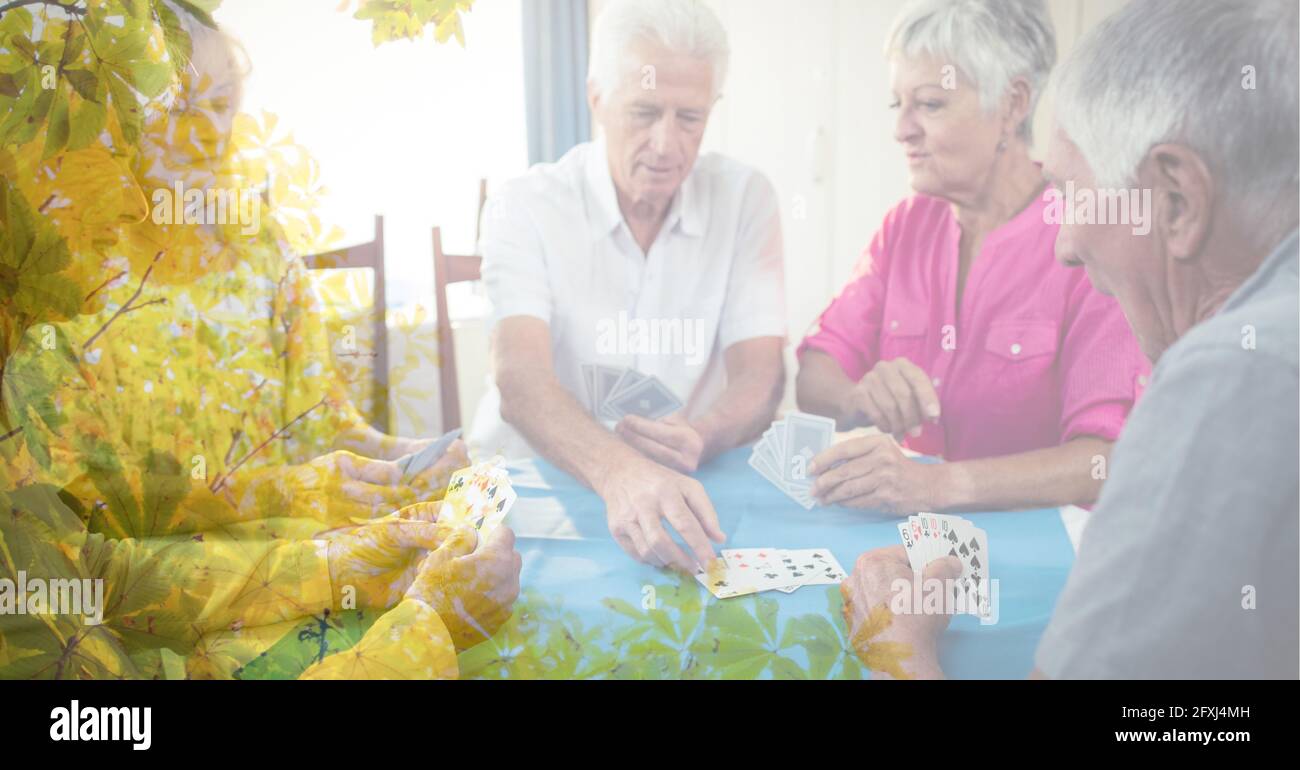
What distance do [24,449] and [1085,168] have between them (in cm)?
160

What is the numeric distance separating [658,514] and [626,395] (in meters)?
0.20

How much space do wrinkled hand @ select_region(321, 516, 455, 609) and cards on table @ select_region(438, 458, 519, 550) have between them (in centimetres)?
5

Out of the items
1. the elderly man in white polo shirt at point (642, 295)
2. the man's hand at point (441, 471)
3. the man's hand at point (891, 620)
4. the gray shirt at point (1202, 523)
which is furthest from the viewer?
the man's hand at point (441, 471)

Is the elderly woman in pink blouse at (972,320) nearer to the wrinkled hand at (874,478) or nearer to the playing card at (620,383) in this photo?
the wrinkled hand at (874,478)

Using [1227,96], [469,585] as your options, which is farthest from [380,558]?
[1227,96]

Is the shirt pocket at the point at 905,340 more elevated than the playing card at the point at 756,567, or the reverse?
the shirt pocket at the point at 905,340

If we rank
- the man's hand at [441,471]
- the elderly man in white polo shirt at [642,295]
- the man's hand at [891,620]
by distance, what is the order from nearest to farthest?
the man's hand at [891,620] → the elderly man in white polo shirt at [642,295] → the man's hand at [441,471]

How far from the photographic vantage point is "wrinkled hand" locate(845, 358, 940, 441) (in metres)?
1.39

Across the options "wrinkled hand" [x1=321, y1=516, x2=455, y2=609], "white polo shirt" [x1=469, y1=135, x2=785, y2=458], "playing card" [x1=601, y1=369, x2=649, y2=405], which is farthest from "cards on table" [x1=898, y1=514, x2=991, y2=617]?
"wrinkled hand" [x1=321, y1=516, x2=455, y2=609]

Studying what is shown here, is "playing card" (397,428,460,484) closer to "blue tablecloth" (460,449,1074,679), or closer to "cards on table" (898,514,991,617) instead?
"blue tablecloth" (460,449,1074,679)

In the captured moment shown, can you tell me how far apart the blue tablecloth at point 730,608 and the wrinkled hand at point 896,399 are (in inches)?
5.7

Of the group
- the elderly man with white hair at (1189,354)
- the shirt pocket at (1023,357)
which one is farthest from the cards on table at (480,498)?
the shirt pocket at (1023,357)

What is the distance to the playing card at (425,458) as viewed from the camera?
5.01 ft
